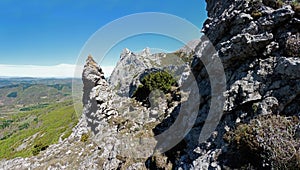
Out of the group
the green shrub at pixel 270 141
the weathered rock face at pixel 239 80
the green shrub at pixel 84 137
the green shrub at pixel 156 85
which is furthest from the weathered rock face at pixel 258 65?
the green shrub at pixel 84 137

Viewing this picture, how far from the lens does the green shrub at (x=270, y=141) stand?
8380mm

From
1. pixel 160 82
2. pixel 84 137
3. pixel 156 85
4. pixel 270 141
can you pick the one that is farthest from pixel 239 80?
pixel 84 137

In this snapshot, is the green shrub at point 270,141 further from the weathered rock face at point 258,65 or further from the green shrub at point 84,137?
the green shrub at point 84,137

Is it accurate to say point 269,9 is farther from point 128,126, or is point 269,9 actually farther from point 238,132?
point 128,126

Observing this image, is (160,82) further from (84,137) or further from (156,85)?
(84,137)

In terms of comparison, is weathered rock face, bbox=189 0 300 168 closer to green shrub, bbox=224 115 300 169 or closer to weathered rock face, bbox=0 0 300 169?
weathered rock face, bbox=0 0 300 169

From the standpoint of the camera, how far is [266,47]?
482 inches

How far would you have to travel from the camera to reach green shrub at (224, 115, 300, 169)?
8.38 m

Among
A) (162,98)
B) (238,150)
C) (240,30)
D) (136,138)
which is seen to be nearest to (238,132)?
(238,150)

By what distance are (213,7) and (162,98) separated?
13224 mm

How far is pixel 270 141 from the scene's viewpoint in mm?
8961

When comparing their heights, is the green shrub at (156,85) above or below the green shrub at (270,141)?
above

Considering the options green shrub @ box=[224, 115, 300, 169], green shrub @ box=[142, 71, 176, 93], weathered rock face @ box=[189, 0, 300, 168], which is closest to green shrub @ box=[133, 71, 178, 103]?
green shrub @ box=[142, 71, 176, 93]

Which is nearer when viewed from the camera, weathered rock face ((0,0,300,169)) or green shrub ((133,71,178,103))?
weathered rock face ((0,0,300,169))
